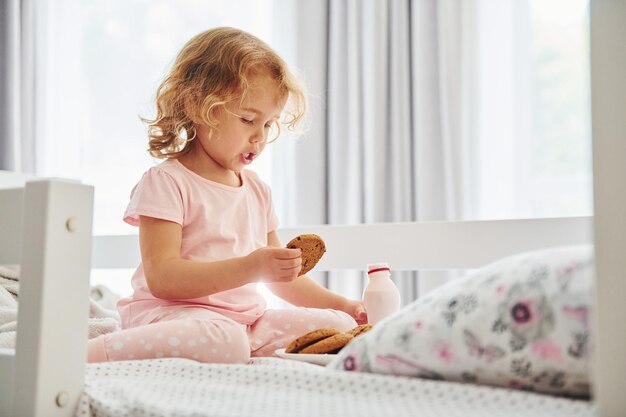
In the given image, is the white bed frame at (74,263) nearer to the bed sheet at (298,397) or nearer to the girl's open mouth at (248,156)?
the bed sheet at (298,397)

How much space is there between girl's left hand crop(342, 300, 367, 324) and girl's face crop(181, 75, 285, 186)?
30cm

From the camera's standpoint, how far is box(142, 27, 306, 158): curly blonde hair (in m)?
1.22

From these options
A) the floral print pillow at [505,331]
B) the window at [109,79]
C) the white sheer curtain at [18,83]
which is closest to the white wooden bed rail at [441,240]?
the floral print pillow at [505,331]

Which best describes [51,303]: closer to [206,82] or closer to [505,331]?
[505,331]

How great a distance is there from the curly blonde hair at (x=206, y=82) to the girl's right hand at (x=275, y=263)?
0.30 meters

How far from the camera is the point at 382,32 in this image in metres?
2.26

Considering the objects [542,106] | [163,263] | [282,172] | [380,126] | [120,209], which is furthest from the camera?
[120,209]

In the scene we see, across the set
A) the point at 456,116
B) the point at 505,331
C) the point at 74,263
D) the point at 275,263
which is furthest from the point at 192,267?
the point at 456,116

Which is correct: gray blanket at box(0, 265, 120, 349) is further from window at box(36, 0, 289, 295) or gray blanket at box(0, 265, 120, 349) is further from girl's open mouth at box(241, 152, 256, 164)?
window at box(36, 0, 289, 295)

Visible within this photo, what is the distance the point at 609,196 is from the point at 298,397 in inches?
11.4

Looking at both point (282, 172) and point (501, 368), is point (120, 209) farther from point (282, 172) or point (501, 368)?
point (501, 368)

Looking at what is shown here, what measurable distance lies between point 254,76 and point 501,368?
774 mm

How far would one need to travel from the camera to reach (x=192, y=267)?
3.46ft

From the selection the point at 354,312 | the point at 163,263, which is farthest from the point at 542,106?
the point at 163,263
